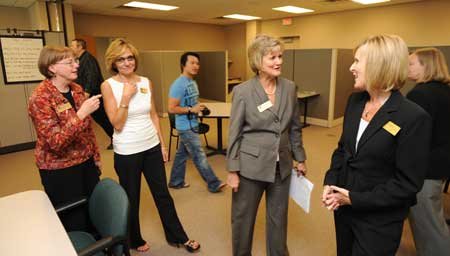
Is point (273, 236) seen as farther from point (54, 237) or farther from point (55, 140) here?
point (55, 140)

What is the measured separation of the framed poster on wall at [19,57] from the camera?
14.4 ft

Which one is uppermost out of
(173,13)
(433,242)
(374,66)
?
(173,13)

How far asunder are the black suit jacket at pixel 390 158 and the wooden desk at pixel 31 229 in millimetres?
1099

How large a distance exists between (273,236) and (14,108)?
180 inches

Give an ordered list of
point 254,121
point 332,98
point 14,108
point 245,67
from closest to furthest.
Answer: point 254,121
point 14,108
point 332,98
point 245,67

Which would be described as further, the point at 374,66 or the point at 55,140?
the point at 55,140

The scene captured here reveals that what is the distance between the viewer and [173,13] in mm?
7625

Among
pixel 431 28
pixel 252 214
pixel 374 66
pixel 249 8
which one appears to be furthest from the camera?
pixel 249 8

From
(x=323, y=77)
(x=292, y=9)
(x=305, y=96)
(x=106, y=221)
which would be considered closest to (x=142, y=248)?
(x=106, y=221)

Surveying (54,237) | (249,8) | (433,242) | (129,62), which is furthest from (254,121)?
(249,8)

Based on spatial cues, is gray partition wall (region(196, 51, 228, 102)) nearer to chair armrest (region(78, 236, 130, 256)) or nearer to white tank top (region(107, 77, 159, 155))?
white tank top (region(107, 77, 159, 155))

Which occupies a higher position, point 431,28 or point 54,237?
point 431,28

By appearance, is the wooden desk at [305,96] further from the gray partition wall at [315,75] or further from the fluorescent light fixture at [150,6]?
the fluorescent light fixture at [150,6]

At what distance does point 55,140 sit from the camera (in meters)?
1.60
